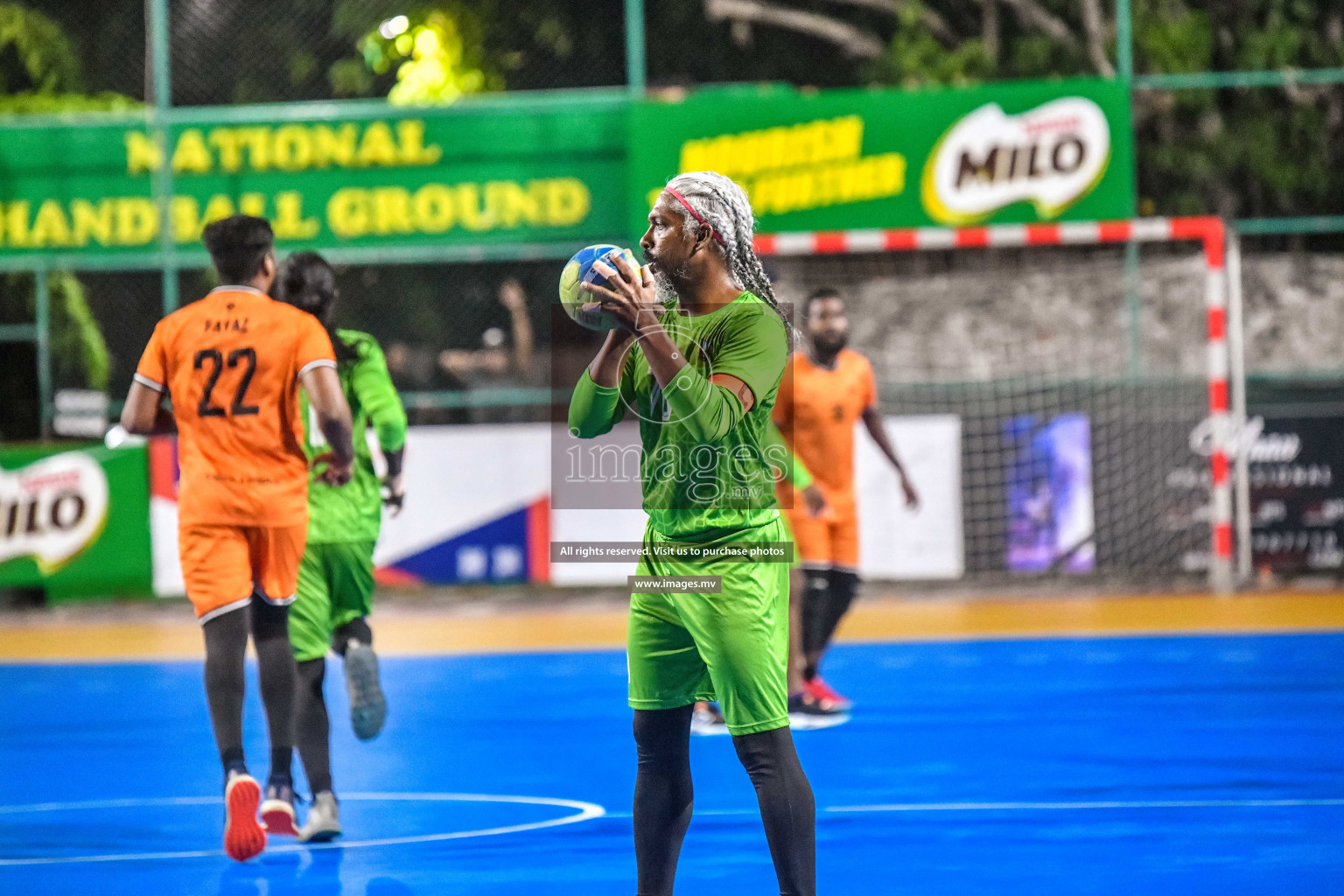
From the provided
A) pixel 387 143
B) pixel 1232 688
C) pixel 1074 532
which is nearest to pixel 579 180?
pixel 387 143

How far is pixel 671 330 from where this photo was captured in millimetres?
4285

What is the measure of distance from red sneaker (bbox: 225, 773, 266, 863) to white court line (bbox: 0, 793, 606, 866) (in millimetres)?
660

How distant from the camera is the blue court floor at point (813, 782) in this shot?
19.1 feet

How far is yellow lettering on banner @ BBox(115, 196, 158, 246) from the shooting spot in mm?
16156

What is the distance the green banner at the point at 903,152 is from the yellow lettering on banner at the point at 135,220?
14.3 ft

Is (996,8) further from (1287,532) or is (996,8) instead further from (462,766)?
(462,766)

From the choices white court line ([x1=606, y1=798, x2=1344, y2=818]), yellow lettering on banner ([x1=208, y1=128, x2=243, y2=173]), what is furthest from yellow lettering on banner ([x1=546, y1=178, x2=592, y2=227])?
white court line ([x1=606, y1=798, x2=1344, y2=818])

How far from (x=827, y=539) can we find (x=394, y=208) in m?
8.04

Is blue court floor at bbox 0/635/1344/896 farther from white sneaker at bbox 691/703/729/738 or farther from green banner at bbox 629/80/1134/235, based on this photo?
green banner at bbox 629/80/1134/235

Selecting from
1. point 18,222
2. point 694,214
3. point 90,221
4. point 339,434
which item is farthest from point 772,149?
point 694,214

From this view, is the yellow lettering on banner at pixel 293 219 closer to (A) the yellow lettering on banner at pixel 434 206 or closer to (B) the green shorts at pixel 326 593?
(A) the yellow lettering on banner at pixel 434 206

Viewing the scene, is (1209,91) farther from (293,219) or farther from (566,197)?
(293,219)

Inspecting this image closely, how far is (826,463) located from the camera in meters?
9.46

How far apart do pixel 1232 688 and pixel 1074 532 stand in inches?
210
